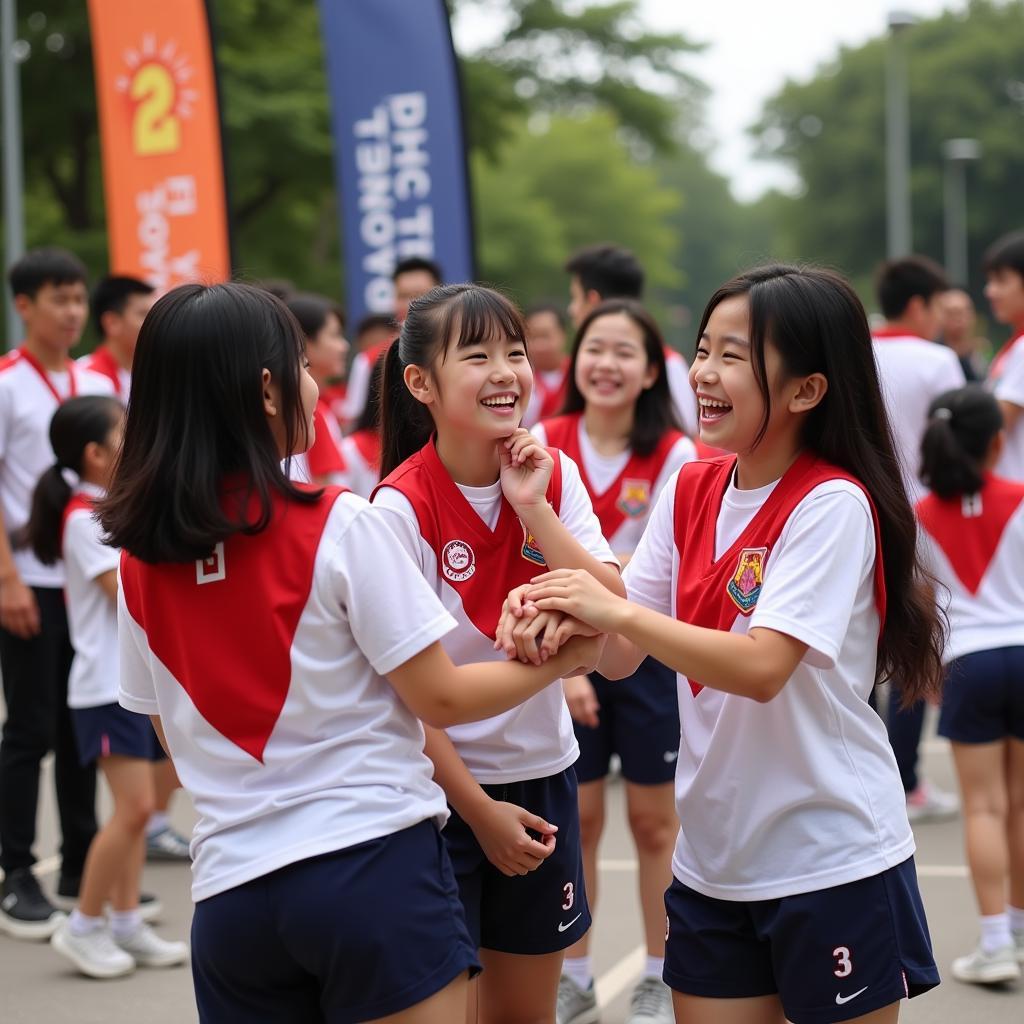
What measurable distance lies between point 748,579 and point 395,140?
6.63 m

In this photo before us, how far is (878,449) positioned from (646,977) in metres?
2.11

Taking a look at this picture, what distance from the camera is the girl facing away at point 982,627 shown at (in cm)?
450

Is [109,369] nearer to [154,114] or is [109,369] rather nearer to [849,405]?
[154,114]

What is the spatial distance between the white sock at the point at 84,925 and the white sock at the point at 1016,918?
293 cm

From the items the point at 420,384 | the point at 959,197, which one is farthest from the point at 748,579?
the point at 959,197

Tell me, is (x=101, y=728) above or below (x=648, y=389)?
below

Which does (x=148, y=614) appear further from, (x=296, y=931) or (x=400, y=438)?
(x=400, y=438)

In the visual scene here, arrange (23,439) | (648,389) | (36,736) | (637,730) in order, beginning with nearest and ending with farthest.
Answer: (637,730)
(648,389)
(36,736)
(23,439)

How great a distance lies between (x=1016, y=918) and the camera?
15.1 feet

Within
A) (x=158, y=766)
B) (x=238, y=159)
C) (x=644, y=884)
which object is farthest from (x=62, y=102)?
(x=644, y=884)

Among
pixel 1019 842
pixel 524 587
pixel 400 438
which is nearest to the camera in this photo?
pixel 524 587

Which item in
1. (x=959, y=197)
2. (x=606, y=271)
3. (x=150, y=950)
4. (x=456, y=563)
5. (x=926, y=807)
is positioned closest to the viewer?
(x=456, y=563)

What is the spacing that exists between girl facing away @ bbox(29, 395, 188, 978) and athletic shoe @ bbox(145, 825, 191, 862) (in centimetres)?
108

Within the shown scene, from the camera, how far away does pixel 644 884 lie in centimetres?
422
